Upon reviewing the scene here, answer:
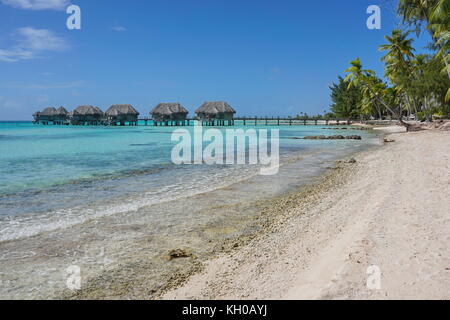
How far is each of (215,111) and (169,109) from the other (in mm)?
9626

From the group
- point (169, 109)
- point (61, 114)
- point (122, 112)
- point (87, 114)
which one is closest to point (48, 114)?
point (61, 114)

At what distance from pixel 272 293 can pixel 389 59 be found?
32.3 m

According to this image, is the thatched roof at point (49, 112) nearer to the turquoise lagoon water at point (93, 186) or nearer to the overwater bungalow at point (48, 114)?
the overwater bungalow at point (48, 114)

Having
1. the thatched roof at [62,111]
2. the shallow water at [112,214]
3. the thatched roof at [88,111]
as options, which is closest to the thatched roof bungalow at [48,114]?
the thatched roof at [62,111]

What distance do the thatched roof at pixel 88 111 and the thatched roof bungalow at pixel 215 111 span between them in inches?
1067

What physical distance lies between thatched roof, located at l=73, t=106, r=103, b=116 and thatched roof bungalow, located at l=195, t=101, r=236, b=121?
88.9 feet

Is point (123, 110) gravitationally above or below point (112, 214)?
above

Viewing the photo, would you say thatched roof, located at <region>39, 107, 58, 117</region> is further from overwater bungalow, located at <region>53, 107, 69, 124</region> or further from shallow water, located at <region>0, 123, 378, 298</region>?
shallow water, located at <region>0, 123, 378, 298</region>

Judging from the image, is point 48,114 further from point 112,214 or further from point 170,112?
point 112,214

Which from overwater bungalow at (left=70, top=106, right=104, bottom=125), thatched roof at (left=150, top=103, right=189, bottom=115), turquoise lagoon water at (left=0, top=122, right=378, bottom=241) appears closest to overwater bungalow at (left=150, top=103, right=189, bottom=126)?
thatched roof at (left=150, top=103, right=189, bottom=115)

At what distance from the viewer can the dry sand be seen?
107 inches

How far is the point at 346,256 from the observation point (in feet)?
10.9

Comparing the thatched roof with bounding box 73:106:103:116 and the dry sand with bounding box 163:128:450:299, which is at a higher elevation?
the thatched roof with bounding box 73:106:103:116
